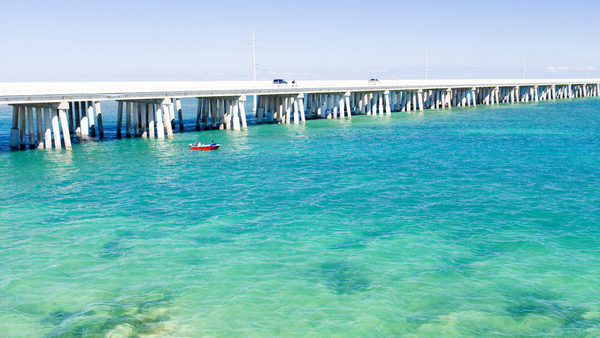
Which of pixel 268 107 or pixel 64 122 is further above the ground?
pixel 268 107

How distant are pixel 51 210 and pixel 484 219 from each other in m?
19.2

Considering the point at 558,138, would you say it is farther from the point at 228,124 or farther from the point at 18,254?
the point at 18,254

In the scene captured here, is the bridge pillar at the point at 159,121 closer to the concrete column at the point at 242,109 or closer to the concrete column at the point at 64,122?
the concrete column at the point at 64,122

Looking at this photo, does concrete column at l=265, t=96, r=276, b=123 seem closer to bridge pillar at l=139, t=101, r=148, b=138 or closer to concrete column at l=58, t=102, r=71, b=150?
bridge pillar at l=139, t=101, r=148, b=138

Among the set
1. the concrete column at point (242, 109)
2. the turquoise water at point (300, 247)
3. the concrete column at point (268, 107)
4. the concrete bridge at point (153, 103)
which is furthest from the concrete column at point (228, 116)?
the turquoise water at point (300, 247)

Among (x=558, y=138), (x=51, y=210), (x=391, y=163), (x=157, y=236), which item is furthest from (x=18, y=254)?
(x=558, y=138)

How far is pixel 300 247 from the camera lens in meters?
20.2

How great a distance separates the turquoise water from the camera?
48.6ft

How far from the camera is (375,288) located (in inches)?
653

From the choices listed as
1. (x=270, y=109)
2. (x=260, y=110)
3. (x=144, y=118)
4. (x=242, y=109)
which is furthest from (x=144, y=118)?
(x=270, y=109)

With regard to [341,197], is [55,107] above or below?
above

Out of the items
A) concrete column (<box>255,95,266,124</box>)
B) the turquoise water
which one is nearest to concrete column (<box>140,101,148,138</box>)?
the turquoise water

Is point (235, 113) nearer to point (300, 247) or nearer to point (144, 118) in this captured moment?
point (144, 118)

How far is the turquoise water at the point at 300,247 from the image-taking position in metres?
14.8
